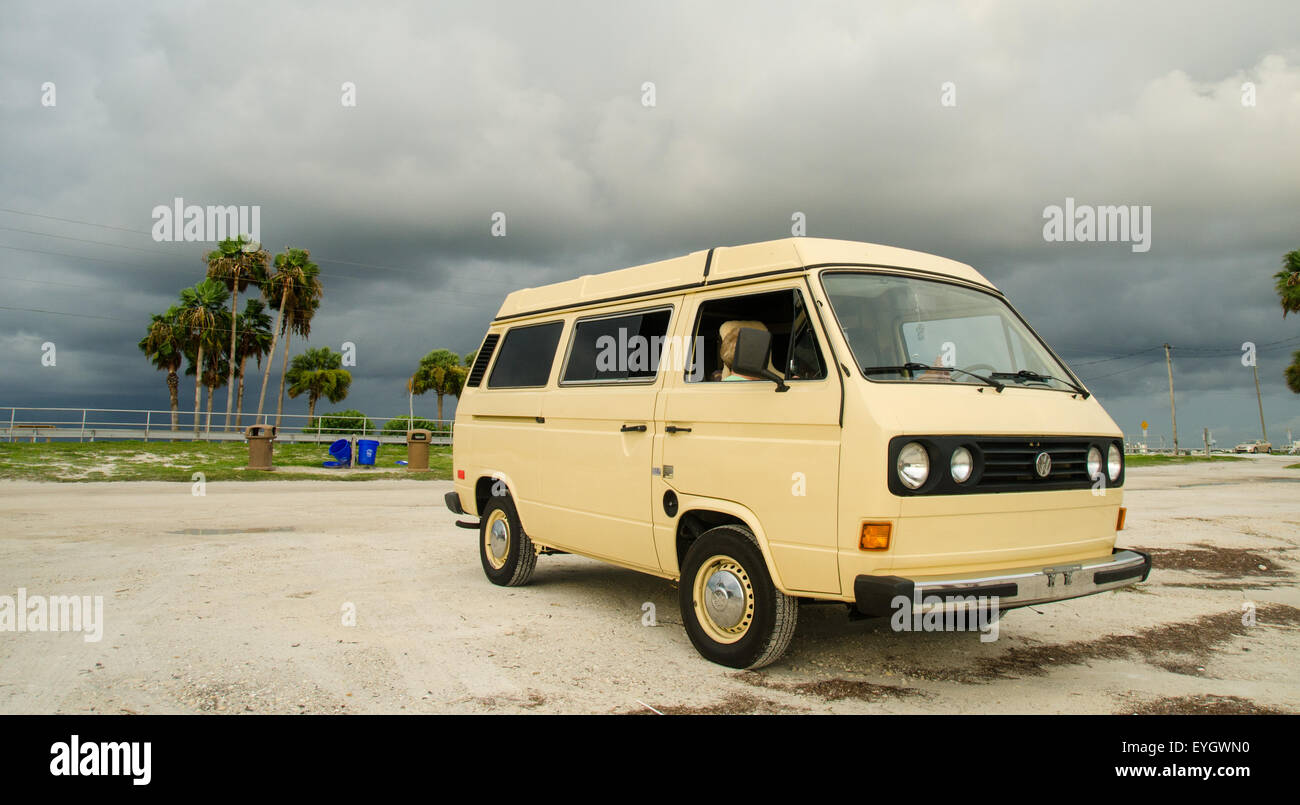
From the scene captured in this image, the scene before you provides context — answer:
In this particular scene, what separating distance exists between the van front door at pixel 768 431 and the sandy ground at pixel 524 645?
850mm

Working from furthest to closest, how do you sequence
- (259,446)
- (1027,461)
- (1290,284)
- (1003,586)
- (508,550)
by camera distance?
(1290,284) → (259,446) → (508,550) → (1027,461) → (1003,586)

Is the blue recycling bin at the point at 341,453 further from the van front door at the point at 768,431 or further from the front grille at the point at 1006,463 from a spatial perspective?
the front grille at the point at 1006,463

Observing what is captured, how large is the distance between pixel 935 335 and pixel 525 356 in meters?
3.66

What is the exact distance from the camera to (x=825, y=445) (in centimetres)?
437

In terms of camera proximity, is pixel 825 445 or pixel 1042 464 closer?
pixel 825 445

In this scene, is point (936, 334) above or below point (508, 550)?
above

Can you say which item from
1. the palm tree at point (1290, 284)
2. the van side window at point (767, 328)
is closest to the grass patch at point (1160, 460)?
the palm tree at point (1290, 284)

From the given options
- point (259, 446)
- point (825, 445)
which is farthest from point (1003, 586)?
point (259, 446)

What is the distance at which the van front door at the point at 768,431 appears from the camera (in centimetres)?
437

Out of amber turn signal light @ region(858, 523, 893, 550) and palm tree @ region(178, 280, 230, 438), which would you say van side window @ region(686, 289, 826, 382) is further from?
palm tree @ region(178, 280, 230, 438)

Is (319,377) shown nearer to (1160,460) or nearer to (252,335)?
(252,335)

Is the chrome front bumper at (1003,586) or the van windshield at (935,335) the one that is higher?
the van windshield at (935,335)

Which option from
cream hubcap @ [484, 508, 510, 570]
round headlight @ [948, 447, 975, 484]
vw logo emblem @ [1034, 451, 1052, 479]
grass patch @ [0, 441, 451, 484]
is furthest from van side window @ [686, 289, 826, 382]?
grass patch @ [0, 441, 451, 484]
